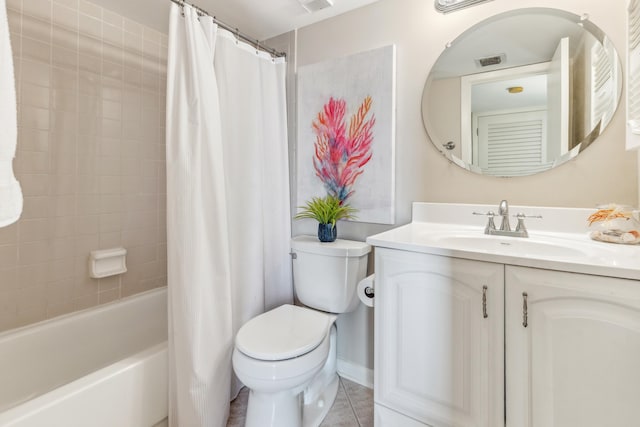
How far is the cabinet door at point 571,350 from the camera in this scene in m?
0.80

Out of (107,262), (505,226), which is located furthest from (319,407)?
(107,262)

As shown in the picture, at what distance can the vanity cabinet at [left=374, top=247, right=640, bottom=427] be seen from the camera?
0.82 meters

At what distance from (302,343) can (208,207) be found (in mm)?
716

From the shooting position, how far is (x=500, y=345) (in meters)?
0.96

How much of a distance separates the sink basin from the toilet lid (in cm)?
64

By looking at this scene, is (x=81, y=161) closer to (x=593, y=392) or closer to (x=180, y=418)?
(x=180, y=418)

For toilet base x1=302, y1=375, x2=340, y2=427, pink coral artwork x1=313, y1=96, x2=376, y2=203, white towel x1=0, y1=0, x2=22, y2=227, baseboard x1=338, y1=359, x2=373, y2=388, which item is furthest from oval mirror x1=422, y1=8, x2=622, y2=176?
white towel x1=0, y1=0, x2=22, y2=227

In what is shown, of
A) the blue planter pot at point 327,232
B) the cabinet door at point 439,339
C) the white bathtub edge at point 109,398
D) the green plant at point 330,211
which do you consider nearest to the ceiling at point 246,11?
the green plant at point 330,211

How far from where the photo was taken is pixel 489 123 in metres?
1.44

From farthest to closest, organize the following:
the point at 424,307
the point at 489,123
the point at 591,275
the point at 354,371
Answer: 1. the point at 354,371
2. the point at 489,123
3. the point at 424,307
4. the point at 591,275

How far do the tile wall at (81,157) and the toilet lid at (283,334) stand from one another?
3.25 feet

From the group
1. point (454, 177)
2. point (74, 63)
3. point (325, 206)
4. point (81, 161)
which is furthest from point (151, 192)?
point (454, 177)

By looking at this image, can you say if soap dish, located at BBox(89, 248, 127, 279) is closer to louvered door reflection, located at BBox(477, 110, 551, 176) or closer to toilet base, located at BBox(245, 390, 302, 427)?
toilet base, located at BBox(245, 390, 302, 427)

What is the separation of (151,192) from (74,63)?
0.78 meters
